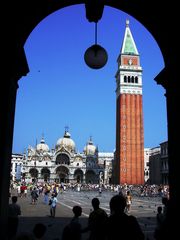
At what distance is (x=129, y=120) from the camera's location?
76.2m

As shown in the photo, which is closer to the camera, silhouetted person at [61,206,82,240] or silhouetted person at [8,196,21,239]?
silhouetted person at [61,206,82,240]

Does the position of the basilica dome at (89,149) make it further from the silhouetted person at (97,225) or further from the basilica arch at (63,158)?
the silhouetted person at (97,225)

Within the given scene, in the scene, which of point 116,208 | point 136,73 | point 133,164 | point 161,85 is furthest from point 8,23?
point 136,73

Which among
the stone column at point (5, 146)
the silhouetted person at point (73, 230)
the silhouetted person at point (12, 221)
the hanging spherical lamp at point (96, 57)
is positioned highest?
the hanging spherical lamp at point (96, 57)

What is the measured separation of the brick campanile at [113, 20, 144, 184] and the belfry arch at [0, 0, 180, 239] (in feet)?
221

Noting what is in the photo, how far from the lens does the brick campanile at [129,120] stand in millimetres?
73812

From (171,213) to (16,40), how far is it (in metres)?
4.78

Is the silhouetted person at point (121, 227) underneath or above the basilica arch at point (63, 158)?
underneath

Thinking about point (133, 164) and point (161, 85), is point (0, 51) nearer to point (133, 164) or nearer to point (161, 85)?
point (161, 85)

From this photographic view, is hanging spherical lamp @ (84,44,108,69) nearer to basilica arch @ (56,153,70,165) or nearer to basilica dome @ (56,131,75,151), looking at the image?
basilica arch @ (56,153,70,165)

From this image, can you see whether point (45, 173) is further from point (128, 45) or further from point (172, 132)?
point (172, 132)

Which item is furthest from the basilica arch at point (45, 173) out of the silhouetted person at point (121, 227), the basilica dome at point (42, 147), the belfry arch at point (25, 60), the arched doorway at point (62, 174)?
the silhouetted person at point (121, 227)

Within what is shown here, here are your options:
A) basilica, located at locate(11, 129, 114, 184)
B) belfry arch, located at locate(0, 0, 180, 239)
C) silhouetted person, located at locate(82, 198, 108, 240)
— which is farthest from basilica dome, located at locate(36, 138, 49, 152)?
silhouetted person, located at locate(82, 198, 108, 240)

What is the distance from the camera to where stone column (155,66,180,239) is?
21.4 ft
